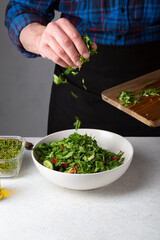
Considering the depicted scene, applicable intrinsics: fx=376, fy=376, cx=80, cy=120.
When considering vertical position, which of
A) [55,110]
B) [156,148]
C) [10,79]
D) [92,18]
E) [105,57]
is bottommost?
[10,79]

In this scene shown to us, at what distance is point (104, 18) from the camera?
1.73 meters

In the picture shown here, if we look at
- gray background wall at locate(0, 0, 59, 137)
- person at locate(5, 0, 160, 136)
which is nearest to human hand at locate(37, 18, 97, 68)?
person at locate(5, 0, 160, 136)

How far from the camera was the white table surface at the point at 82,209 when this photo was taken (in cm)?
109

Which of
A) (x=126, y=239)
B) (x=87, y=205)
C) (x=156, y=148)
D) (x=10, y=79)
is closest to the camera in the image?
(x=126, y=239)

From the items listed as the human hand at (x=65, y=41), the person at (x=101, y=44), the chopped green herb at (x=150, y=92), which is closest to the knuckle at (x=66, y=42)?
the human hand at (x=65, y=41)

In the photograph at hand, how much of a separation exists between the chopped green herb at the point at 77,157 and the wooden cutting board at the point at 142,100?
0.62 feet

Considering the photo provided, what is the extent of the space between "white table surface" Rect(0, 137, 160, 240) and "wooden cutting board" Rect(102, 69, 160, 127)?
0.62ft

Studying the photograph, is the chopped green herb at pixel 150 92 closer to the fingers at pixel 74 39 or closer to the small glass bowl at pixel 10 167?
the fingers at pixel 74 39

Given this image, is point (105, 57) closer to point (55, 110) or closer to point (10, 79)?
point (55, 110)

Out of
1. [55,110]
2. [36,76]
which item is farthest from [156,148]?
[36,76]

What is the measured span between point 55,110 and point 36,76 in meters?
1.00

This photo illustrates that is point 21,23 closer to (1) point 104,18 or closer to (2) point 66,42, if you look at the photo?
(1) point 104,18

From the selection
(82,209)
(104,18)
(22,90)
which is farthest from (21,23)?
(22,90)

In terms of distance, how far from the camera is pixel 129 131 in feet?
6.25
